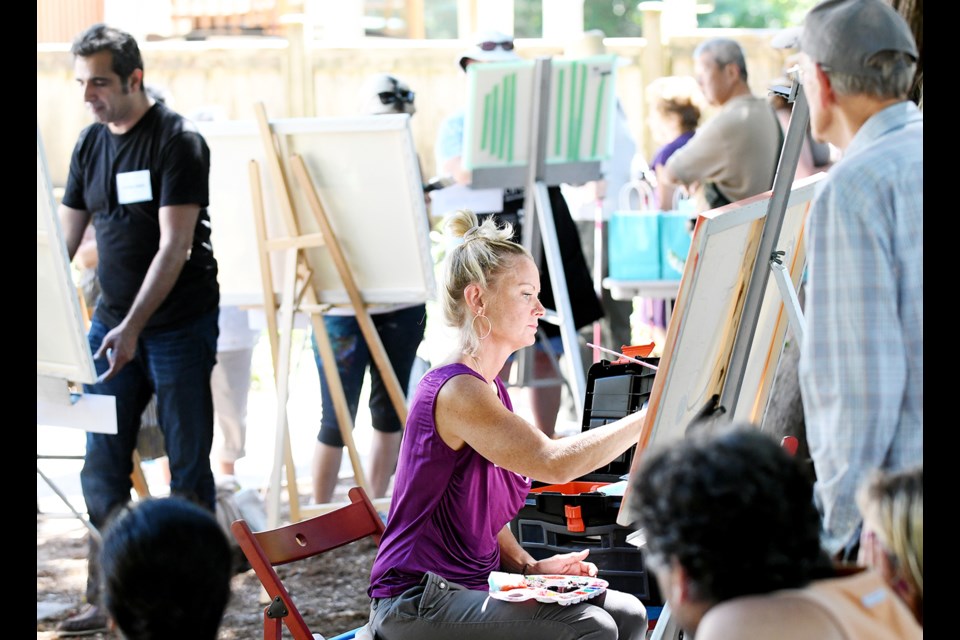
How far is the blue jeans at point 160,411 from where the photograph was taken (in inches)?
149

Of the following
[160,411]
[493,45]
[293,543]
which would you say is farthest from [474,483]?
[493,45]

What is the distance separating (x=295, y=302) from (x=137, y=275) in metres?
0.69

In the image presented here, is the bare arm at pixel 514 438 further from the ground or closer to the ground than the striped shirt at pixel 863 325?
closer to the ground

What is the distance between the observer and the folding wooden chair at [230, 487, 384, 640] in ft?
7.61

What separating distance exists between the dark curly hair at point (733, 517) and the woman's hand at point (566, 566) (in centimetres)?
114

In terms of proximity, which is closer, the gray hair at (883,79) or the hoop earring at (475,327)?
the gray hair at (883,79)

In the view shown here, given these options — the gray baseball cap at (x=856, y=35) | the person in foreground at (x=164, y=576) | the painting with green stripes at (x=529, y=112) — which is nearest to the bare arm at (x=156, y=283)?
the painting with green stripes at (x=529, y=112)

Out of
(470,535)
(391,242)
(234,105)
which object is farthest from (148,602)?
(234,105)

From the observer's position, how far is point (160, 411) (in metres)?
3.84

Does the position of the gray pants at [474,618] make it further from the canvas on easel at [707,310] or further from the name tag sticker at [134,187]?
the name tag sticker at [134,187]

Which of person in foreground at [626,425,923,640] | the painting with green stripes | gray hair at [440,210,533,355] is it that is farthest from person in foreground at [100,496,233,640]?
the painting with green stripes
